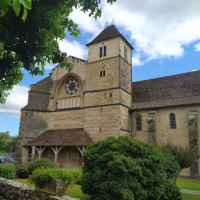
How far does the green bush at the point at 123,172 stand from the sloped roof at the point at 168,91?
14.2m

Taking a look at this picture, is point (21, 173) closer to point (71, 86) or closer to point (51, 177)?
point (51, 177)

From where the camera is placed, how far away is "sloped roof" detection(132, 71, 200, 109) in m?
20.5

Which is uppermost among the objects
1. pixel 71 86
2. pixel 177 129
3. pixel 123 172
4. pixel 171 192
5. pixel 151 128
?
pixel 71 86

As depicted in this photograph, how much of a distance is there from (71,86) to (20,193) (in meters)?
20.0

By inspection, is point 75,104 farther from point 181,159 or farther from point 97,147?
point 97,147

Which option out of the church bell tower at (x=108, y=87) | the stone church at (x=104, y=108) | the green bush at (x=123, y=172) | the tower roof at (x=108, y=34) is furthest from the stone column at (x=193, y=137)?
the tower roof at (x=108, y=34)

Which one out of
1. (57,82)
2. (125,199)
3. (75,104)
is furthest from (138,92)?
(125,199)

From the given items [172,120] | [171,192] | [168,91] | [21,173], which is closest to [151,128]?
[172,120]

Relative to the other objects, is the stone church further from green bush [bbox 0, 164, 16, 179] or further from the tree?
the tree

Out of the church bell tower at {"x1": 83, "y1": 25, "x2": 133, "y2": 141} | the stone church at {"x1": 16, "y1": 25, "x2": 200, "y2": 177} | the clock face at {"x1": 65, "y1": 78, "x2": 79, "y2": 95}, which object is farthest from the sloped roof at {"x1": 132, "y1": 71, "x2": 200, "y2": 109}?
the clock face at {"x1": 65, "y1": 78, "x2": 79, "y2": 95}

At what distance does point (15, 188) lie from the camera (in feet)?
24.4

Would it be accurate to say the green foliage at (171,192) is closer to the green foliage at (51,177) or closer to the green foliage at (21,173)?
the green foliage at (51,177)

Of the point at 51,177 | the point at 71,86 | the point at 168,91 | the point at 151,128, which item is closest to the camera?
the point at 51,177

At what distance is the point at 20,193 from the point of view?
7.14 metres
